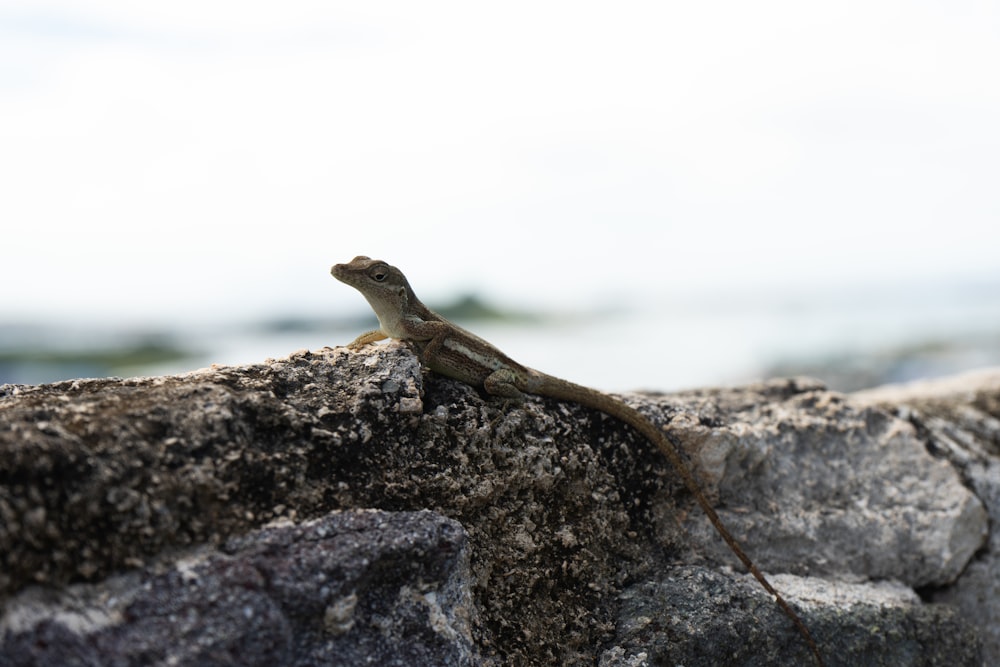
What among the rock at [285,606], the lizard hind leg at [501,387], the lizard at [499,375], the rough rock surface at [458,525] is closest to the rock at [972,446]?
the rough rock surface at [458,525]

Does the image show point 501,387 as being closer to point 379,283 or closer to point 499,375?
point 499,375

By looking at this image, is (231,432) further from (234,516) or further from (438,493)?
(438,493)

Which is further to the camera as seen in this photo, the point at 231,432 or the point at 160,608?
the point at 231,432

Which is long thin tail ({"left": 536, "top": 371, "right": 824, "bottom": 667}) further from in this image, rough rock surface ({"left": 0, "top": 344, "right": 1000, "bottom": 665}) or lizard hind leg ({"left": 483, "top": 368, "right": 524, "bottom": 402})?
lizard hind leg ({"left": 483, "top": 368, "right": 524, "bottom": 402})

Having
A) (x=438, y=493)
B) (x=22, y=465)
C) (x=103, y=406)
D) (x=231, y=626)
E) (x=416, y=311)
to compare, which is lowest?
(x=231, y=626)

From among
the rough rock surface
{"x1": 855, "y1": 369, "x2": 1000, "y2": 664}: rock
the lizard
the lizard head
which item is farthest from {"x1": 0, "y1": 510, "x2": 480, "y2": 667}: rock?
{"x1": 855, "y1": 369, "x2": 1000, "y2": 664}: rock

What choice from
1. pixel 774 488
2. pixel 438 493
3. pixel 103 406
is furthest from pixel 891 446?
pixel 103 406

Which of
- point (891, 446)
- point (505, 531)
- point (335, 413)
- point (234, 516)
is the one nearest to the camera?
point (234, 516)
